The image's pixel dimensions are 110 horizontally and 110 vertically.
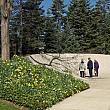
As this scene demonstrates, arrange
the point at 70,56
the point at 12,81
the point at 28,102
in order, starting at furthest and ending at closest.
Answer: the point at 70,56 → the point at 12,81 → the point at 28,102

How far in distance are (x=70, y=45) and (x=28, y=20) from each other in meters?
6.22

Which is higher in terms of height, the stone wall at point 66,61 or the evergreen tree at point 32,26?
the evergreen tree at point 32,26

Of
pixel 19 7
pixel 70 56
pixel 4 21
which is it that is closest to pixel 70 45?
pixel 19 7

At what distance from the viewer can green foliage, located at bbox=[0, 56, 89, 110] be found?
11964mm

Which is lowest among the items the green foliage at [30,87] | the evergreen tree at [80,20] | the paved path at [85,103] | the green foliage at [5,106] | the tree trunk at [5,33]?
the paved path at [85,103]

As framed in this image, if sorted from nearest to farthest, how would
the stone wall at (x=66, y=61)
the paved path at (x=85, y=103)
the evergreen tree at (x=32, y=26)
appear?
the paved path at (x=85, y=103)
the stone wall at (x=66, y=61)
the evergreen tree at (x=32, y=26)

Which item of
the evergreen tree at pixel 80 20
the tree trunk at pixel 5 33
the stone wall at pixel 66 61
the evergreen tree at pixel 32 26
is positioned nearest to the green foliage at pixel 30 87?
the tree trunk at pixel 5 33

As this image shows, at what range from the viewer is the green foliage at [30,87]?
39.3ft

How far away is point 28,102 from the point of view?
11.8 metres

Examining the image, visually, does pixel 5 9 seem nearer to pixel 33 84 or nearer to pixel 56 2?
pixel 33 84

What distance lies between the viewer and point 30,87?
41.7 feet

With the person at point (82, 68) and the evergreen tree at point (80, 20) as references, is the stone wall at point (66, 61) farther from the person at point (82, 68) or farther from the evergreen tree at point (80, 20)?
the evergreen tree at point (80, 20)

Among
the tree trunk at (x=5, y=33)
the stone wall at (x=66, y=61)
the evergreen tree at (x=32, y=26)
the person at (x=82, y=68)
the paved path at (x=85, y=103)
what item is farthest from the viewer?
the evergreen tree at (x=32, y=26)

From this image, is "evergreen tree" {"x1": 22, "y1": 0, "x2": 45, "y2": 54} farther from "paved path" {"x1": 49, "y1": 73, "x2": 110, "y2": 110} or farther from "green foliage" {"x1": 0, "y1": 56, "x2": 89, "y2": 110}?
"paved path" {"x1": 49, "y1": 73, "x2": 110, "y2": 110}
